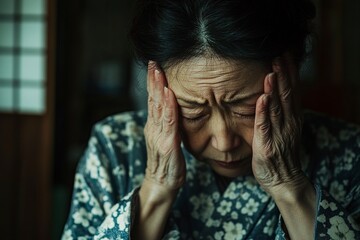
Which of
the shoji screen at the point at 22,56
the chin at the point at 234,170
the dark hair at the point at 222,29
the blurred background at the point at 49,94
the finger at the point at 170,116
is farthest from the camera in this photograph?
the shoji screen at the point at 22,56

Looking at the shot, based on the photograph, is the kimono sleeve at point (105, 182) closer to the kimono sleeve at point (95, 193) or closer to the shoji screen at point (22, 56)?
the kimono sleeve at point (95, 193)

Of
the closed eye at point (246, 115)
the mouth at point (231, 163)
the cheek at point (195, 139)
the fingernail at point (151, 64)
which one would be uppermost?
the fingernail at point (151, 64)

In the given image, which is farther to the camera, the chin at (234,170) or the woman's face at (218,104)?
the chin at (234,170)

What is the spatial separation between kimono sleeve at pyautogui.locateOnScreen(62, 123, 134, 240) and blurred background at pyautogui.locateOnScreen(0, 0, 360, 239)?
6.29ft

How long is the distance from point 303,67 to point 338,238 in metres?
0.47

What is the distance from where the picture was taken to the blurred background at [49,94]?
354 cm

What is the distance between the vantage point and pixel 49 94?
3.49 metres

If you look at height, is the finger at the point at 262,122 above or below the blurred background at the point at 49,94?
above

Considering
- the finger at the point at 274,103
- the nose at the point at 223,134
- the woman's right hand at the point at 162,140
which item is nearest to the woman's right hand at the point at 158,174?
the woman's right hand at the point at 162,140

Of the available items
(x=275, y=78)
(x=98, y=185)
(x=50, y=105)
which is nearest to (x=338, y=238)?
(x=275, y=78)

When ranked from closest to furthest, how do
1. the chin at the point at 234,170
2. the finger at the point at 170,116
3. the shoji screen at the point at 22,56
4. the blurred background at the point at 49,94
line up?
the finger at the point at 170,116
the chin at the point at 234,170
the blurred background at the point at 49,94
the shoji screen at the point at 22,56

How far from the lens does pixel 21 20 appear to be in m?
3.71

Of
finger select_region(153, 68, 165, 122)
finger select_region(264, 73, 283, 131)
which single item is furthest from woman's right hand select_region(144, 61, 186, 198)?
finger select_region(264, 73, 283, 131)

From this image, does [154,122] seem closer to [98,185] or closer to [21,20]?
[98,185]
